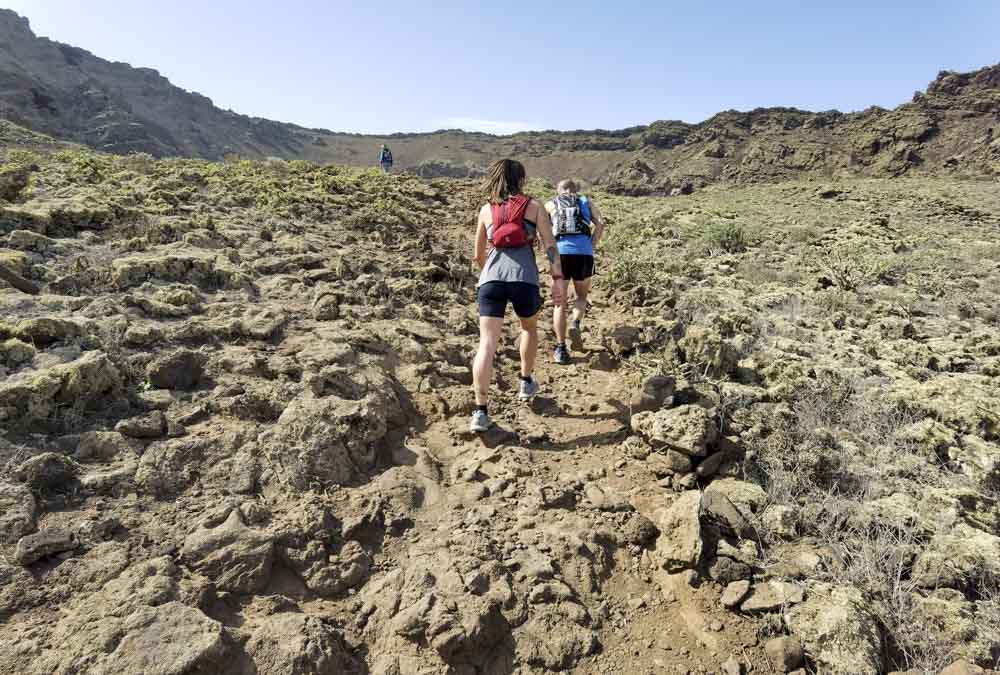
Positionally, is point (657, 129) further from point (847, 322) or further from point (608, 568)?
point (608, 568)

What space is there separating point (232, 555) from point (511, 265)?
2214 mm

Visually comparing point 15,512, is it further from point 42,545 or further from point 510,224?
point 510,224

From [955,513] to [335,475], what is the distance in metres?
3.36

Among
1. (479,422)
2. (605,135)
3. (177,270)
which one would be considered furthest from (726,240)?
(605,135)

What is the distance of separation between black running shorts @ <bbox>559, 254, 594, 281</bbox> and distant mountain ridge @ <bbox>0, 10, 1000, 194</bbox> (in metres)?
31.0

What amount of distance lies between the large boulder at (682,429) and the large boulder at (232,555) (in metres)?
2.30

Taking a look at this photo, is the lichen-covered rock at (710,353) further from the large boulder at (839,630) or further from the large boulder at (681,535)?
the large boulder at (839,630)

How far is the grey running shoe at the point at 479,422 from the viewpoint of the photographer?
11.6ft

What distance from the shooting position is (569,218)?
4.86 metres

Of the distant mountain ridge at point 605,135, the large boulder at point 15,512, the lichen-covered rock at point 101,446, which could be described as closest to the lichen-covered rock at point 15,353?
the lichen-covered rock at point 101,446

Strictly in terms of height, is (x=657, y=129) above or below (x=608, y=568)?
above

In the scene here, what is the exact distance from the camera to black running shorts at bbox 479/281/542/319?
11.4 ft

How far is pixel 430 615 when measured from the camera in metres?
Result: 2.21

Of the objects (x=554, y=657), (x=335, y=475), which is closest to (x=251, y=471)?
(x=335, y=475)
